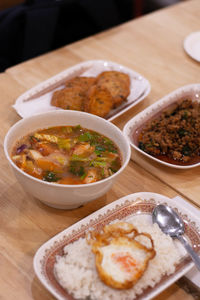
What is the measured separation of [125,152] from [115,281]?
0.50m

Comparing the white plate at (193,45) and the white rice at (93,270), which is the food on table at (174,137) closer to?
the white rice at (93,270)

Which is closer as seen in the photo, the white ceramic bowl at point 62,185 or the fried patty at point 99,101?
the white ceramic bowl at point 62,185

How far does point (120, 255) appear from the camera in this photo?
1150 millimetres

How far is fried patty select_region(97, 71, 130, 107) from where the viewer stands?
1.98 m

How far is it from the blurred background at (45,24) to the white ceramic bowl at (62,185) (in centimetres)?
142

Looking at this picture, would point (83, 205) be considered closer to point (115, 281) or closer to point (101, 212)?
point (101, 212)

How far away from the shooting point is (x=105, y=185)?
52.1 inches

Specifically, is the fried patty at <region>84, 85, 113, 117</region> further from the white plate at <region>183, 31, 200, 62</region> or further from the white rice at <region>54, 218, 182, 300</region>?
the white plate at <region>183, 31, 200, 62</region>

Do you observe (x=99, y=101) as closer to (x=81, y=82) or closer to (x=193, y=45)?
(x=81, y=82)

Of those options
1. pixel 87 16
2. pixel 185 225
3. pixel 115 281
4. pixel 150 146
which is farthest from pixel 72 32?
pixel 115 281

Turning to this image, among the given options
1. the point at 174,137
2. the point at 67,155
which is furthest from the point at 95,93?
the point at 67,155

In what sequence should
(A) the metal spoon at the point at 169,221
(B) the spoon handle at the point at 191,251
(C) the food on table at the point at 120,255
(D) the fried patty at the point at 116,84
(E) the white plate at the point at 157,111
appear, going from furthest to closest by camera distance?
(D) the fried patty at the point at 116,84, (E) the white plate at the point at 157,111, (A) the metal spoon at the point at 169,221, (B) the spoon handle at the point at 191,251, (C) the food on table at the point at 120,255

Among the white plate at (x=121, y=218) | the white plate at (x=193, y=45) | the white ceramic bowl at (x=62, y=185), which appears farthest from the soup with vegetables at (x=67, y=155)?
the white plate at (x=193, y=45)

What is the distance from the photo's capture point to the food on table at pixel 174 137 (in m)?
1.74
